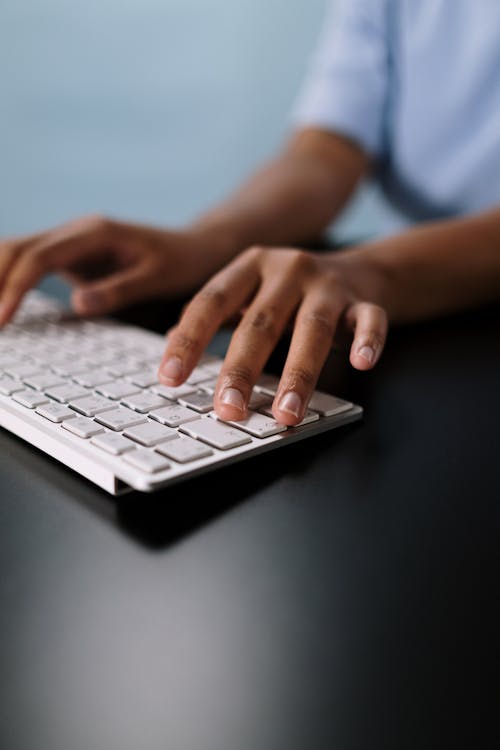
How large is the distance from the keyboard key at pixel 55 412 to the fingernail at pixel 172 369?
0.07 metres

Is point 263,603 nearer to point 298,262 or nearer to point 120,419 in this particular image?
point 120,419

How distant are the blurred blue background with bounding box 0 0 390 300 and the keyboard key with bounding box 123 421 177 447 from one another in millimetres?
2327

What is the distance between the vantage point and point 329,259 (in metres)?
0.70

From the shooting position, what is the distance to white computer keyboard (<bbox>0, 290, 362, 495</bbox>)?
39cm

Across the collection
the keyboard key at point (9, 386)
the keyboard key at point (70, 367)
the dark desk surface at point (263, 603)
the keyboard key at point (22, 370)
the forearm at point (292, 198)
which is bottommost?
the dark desk surface at point (263, 603)

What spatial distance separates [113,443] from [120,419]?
4 centimetres

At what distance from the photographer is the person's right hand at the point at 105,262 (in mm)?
768

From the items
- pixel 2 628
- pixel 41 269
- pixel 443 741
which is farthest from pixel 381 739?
pixel 41 269

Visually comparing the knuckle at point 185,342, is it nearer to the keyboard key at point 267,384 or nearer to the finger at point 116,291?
the keyboard key at point 267,384

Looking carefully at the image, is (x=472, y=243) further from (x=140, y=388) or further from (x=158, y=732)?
(x=158, y=732)

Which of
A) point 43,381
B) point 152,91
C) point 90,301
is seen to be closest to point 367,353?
point 43,381

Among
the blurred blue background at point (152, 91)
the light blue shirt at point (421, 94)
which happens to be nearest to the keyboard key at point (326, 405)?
the light blue shirt at point (421, 94)

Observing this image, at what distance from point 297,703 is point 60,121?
2.85 meters

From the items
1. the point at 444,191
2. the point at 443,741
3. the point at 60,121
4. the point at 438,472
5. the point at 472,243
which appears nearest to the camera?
the point at 443,741
